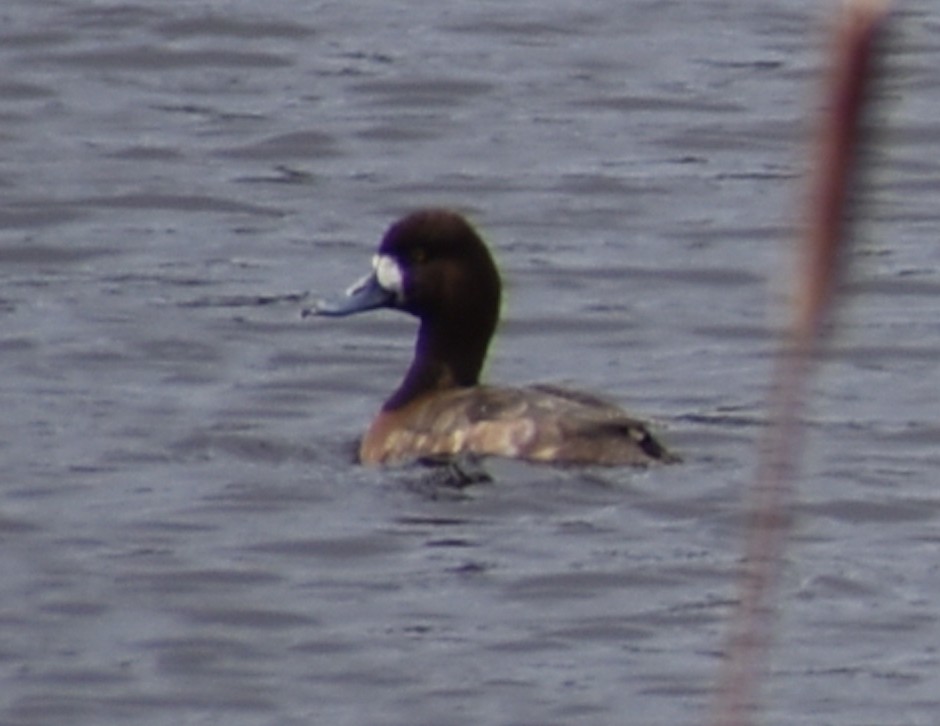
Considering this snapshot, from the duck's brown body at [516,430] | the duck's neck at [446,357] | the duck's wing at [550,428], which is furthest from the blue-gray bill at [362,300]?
the duck's wing at [550,428]

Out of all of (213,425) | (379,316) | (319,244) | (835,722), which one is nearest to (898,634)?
(835,722)

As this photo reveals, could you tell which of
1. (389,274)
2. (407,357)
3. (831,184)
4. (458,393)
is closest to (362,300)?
(389,274)

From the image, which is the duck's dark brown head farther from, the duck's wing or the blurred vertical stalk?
the blurred vertical stalk

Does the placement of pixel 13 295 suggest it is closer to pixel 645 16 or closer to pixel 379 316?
pixel 379 316

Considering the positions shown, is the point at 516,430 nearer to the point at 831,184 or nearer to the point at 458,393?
the point at 458,393

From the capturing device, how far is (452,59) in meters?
14.9

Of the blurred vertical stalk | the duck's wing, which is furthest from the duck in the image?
the blurred vertical stalk

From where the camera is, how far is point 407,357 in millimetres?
10344

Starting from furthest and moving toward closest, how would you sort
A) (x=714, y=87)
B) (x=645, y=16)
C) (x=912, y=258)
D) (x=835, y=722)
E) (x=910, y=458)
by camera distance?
1. (x=645, y=16)
2. (x=714, y=87)
3. (x=912, y=258)
4. (x=910, y=458)
5. (x=835, y=722)

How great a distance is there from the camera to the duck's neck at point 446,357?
896cm

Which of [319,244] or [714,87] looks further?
[714,87]

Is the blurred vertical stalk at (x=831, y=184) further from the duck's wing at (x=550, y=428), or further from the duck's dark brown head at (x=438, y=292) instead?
the duck's dark brown head at (x=438, y=292)

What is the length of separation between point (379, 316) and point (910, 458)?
118 inches

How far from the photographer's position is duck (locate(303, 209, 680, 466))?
8094 mm
